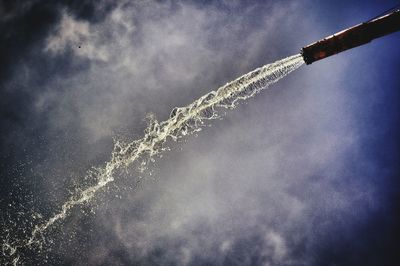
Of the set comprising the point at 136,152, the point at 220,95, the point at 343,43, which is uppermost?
the point at 136,152

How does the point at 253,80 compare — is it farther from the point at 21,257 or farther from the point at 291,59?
the point at 21,257

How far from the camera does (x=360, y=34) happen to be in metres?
12.5

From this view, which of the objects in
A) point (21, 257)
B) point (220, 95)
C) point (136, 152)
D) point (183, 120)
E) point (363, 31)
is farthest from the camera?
point (21, 257)

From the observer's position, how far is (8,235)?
3522 cm

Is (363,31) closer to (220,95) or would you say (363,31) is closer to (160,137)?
(220,95)

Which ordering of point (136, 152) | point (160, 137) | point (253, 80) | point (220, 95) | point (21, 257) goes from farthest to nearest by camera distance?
point (21, 257), point (136, 152), point (160, 137), point (220, 95), point (253, 80)

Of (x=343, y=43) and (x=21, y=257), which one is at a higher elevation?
(x=21, y=257)

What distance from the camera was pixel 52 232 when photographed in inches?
1420

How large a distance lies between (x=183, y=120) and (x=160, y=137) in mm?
4433

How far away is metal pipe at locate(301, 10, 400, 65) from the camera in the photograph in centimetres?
1238

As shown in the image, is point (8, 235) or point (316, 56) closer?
point (316, 56)

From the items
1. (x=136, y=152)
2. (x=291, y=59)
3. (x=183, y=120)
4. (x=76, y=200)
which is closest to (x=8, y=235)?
(x=76, y=200)

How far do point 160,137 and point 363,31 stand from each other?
67.0 feet

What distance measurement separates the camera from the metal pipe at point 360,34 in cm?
1238
